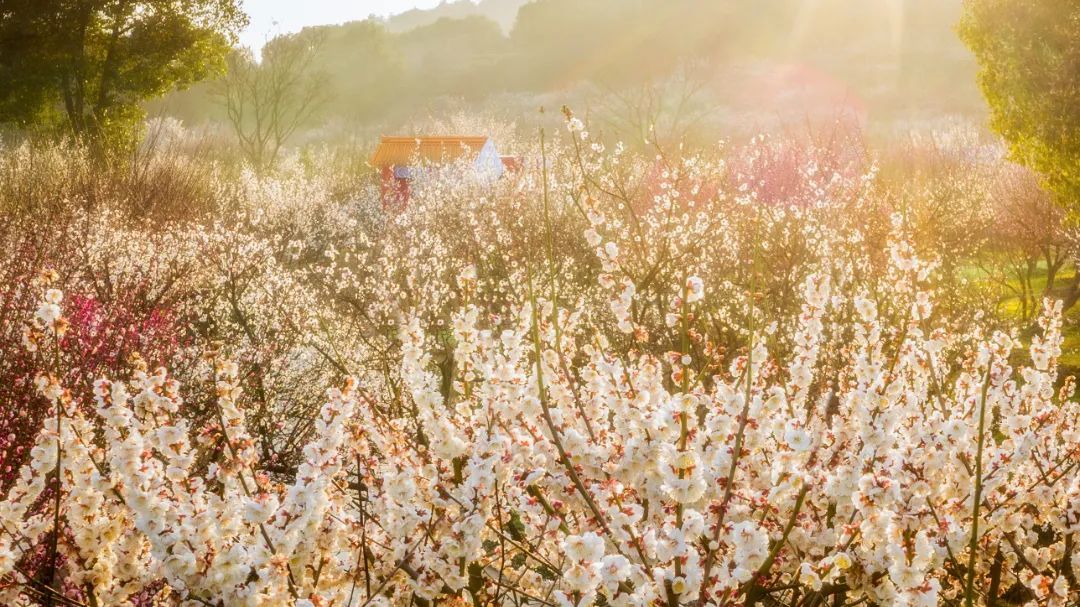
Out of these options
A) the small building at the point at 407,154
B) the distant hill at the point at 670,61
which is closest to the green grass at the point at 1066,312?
the small building at the point at 407,154

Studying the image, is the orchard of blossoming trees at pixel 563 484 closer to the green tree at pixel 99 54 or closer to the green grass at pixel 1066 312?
the green grass at pixel 1066 312

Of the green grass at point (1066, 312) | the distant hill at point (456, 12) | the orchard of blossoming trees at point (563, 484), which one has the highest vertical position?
the distant hill at point (456, 12)

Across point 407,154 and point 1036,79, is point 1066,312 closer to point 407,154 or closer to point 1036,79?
point 1036,79

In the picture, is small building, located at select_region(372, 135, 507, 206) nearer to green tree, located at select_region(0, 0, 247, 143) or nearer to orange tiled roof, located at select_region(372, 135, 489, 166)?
orange tiled roof, located at select_region(372, 135, 489, 166)

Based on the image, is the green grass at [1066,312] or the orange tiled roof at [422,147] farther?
the orange tiled roof at [422,147]

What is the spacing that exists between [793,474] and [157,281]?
21.0 ft

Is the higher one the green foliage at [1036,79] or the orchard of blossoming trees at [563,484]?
the green foliage at [1036,79]

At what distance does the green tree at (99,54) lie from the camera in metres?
14.0

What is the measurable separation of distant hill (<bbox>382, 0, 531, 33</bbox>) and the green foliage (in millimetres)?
83242

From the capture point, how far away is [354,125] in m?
48.1

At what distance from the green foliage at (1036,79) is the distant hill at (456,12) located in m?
83.2

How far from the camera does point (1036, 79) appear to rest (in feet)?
26.2

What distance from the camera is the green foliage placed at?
7668 mm

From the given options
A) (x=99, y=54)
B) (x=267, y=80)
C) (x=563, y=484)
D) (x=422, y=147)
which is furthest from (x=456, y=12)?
(x=563, y=484)
